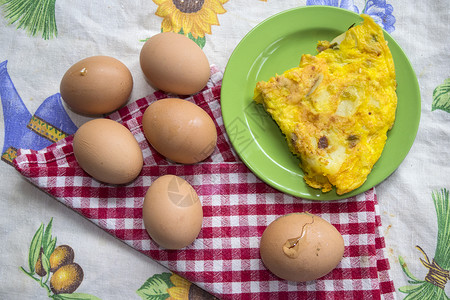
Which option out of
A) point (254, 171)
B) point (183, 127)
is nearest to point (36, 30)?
point (183, 127)

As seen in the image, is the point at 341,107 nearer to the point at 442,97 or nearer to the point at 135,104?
the point at 442,97

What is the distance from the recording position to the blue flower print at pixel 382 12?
79.1 inches

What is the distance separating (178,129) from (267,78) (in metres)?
0.52

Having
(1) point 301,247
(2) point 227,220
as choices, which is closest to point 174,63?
(2) point 227,220

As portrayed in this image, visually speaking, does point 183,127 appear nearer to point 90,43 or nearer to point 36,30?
point 90,43

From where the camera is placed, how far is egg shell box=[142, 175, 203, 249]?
1.63 meters

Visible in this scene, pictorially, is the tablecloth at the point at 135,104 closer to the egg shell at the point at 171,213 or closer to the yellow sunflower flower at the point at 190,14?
the yellow sunflower flower at the point at 190,14

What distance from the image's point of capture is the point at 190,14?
A: 2004 millimetres

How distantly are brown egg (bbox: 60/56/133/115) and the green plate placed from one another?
1.45 ft

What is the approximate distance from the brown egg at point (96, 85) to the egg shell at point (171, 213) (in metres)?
0.40

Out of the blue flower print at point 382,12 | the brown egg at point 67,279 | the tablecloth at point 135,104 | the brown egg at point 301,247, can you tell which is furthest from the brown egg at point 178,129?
the blue flower print at point 382,12

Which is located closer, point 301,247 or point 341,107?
point 301,247

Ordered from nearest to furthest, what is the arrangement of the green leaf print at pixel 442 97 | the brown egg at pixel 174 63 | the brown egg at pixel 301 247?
the brown egg at pixel 301 247 < the brown egg at pixel 174 63 < the green leaf print at pixel 442 97

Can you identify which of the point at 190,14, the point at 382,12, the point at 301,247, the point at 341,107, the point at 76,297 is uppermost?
the point at 382,12
